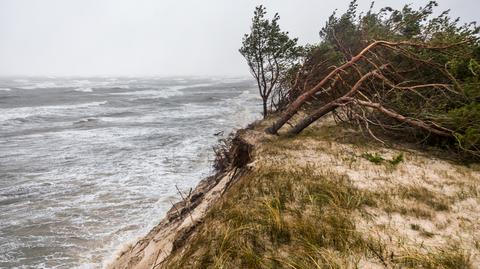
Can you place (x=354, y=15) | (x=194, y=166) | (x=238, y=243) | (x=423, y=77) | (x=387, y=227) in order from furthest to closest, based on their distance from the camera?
(x=354, y=15) < (x=194, y=166) < (x=423, y=77) < (x=387, y=227) < (x=238, y=243)

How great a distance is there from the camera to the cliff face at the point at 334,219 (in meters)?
2.90

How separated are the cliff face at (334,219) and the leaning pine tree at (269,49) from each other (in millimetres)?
8896

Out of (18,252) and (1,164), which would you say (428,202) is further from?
Result: (1,164)

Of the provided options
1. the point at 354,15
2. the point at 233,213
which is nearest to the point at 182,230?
the point at 233,213

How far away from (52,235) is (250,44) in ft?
37.3

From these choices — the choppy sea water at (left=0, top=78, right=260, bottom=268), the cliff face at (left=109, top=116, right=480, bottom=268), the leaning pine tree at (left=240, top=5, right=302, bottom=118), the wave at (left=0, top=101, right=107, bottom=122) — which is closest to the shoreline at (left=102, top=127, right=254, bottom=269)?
the cliff face at (left=109, top=116, right=480, bottom=268)

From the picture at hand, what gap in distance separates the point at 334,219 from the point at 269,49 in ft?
39.3

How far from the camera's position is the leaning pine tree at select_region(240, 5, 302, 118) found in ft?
45.9

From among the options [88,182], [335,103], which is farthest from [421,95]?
[88,182]

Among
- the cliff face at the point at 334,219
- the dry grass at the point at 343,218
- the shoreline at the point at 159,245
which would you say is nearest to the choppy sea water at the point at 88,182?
the shoreline at the point at 159,245

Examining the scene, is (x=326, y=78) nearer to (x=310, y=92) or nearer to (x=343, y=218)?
(x=310, y=92)

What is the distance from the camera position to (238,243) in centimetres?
308

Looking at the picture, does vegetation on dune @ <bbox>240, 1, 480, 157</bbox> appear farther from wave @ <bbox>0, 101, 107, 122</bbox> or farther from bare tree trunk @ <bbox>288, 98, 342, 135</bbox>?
wave @ <bbox>0, 101, 107, 122</bbox>

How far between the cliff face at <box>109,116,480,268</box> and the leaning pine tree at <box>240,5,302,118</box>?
Result: 350 inches
